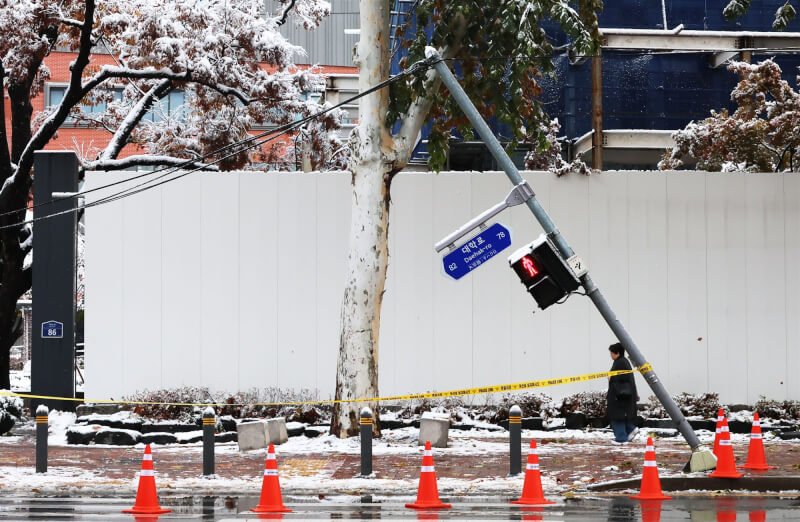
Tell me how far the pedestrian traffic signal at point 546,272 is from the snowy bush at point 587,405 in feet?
21.8

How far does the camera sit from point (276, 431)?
16.7 metres

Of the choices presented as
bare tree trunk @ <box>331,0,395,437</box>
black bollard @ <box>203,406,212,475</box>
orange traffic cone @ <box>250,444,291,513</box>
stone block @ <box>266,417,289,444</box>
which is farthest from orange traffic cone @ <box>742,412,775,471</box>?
stone block @ <box>266,417,289,444</box>

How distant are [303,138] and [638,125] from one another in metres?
13.1

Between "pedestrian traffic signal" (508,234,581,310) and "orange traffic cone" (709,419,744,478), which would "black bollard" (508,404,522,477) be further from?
"orange traffic cone" (709,419,744,478)

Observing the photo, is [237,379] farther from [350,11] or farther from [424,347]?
[350,11]

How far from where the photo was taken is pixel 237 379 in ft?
63.4

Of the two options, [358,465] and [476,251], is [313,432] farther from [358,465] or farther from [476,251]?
[476,251]

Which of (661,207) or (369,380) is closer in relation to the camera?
(369,380)

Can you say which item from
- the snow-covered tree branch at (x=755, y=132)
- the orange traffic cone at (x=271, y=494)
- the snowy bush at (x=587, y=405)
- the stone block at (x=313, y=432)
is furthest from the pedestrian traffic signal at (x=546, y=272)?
the snow-covered tree branch at (x=755, y=132)

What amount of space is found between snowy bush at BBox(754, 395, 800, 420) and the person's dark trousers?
12.4ft

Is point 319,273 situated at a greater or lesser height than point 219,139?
lesser

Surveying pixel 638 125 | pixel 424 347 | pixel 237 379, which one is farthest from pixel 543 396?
pixel 638 125

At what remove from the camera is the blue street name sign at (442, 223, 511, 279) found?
12211mm

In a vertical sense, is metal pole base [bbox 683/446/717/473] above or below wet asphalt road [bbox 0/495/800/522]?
above
